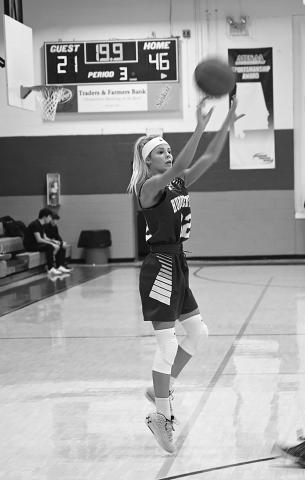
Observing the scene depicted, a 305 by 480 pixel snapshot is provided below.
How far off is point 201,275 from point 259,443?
10187mm

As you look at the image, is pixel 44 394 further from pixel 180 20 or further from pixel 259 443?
pixel 180 20

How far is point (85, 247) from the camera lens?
17266mm

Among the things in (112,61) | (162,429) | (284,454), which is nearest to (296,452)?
(284,454)

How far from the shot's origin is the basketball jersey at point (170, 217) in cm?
441

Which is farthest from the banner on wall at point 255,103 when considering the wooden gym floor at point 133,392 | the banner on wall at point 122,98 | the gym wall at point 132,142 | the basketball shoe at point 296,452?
the basketball shoe at point 296,452

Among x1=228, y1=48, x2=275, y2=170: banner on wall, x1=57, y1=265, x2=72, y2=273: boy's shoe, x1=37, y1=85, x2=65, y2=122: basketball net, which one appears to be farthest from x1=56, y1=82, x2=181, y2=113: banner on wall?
x1=57, y1=265, x2=72, y2=273: boy's shoe

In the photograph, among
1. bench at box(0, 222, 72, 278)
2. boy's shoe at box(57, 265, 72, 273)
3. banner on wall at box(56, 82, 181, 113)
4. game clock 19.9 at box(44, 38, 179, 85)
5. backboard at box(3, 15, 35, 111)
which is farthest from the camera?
banner on wall at box(56, 82, 181, 113)

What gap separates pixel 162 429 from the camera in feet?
14.2

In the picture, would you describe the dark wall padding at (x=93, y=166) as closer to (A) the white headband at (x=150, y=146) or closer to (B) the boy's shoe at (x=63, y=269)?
(B) the boy's shoe at (x=63, y=269)

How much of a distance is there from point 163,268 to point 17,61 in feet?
30.5

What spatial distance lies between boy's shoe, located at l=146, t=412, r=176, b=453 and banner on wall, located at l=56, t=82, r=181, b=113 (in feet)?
44.1

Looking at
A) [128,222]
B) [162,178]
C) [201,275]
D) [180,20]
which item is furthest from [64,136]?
[162,178]

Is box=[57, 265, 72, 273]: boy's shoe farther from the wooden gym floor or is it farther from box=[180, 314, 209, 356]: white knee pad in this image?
box=[180, 314, 209, 356]: white knee pad

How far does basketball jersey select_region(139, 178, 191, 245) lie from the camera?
4.41 m
